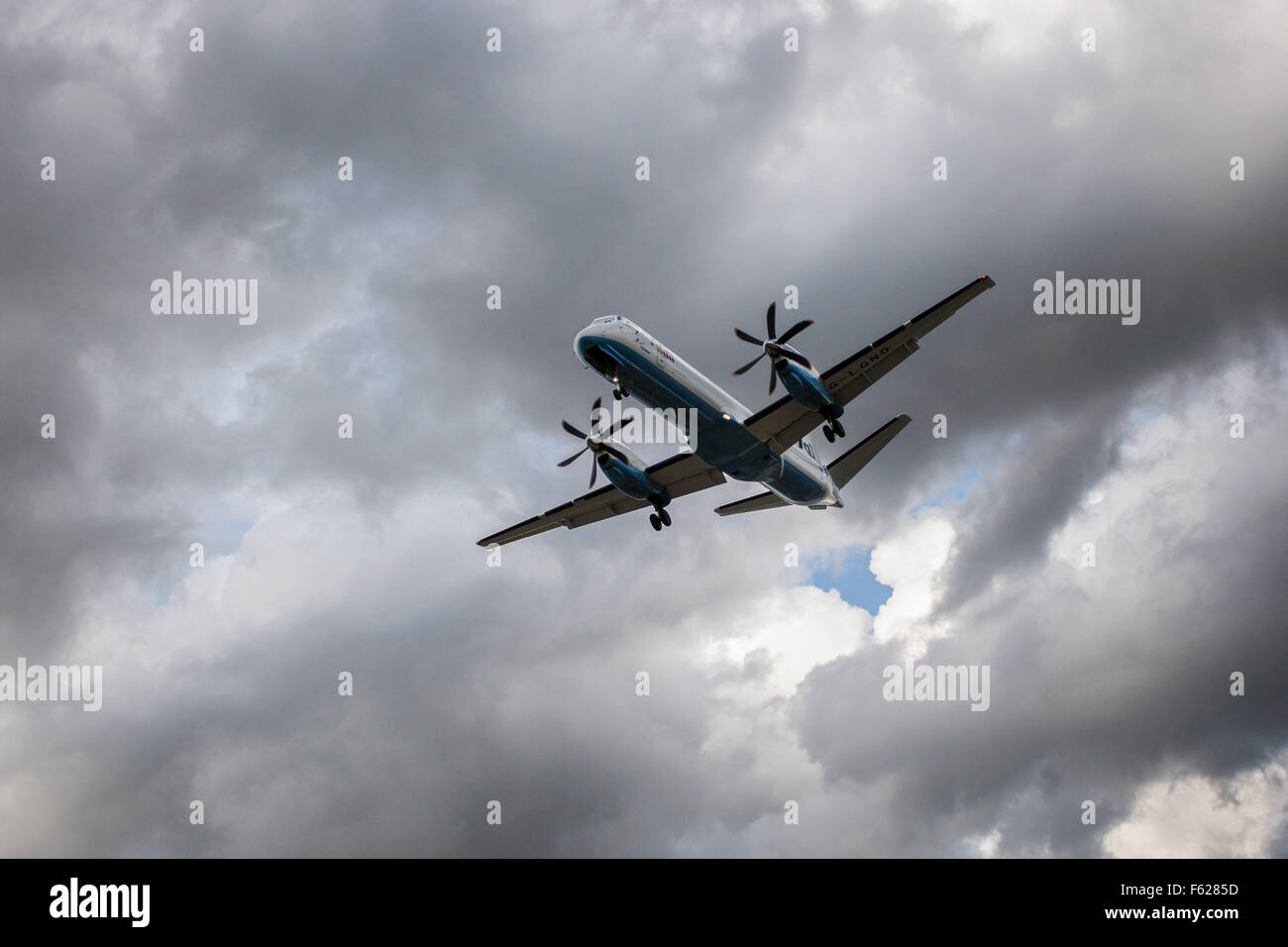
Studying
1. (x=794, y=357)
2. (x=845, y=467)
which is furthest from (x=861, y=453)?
(x=794, y=357)

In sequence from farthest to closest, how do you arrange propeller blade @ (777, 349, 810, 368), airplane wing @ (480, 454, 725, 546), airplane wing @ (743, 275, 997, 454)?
airplane wing @ (480, 454, 725, 546) → propeller blade @ (777, 349, 810, 368) → airplane wing @ (743, 275, 997, 454)

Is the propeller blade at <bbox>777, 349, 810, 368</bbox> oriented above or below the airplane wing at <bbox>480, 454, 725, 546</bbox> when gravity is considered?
above

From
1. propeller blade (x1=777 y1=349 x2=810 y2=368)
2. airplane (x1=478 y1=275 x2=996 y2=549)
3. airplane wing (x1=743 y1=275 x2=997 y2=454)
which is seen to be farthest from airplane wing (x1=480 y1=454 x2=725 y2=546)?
propeller blade (x1=777 y1=349 x2=810 y2=368)

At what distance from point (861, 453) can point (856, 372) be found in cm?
1013

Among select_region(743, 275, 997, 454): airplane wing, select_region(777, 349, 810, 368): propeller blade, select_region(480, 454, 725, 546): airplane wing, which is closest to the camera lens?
select_region(743, 275, 997, 454): airplane wing

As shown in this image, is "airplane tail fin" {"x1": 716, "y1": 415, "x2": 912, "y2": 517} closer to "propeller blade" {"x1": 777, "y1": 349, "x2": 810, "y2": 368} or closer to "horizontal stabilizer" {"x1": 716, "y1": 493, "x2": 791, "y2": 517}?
"horizontal stabilizer" {"x1": 716, "y1": 493, "x2": 791, "y2": 517}

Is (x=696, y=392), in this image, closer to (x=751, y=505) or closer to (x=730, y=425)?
(x=730, y=425)

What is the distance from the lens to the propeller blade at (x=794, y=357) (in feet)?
139

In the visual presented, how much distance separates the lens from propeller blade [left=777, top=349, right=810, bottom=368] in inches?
1666

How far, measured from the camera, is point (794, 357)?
42406mm

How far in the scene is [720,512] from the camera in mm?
53469

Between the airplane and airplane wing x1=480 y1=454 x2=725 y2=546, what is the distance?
57 mm
